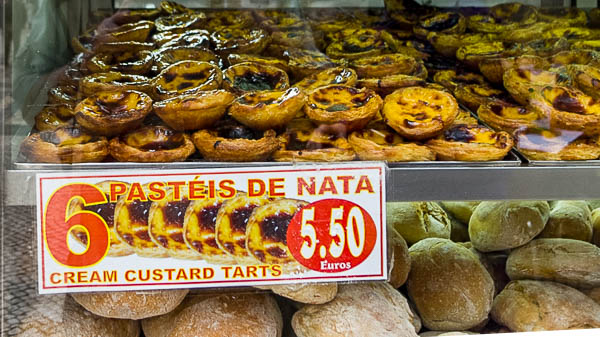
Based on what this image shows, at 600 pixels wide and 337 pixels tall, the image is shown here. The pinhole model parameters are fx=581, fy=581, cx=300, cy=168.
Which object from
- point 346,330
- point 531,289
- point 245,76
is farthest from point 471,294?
point 245,76

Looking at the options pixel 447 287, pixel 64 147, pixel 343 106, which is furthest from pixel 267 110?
pixel 447 287

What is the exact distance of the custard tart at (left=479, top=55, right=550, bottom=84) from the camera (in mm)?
1363

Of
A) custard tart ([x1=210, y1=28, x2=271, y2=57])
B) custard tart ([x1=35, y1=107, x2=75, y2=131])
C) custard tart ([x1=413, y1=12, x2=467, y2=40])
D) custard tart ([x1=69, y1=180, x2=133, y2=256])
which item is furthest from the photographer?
custard tart ([x1=413, y1=12, x2=467, y2=40])

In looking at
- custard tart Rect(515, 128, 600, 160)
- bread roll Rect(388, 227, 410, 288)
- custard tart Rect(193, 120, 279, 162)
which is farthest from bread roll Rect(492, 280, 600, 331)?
custard tart Rect(193, 120, 279, 162)

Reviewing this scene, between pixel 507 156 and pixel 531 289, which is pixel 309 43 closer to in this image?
pixel 507 156

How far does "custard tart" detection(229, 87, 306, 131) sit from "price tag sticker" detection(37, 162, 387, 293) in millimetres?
129

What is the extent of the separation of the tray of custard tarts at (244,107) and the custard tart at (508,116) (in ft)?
0.11

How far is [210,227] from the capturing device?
1.01 m

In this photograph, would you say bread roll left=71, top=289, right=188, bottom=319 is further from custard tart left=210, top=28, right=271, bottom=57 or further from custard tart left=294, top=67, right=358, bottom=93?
custard tart left=210, top=28, right=271, bottom=57

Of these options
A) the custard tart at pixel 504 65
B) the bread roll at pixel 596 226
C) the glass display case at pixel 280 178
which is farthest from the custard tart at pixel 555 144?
the bread roll at pixel 596 226

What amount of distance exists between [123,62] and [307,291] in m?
0.65

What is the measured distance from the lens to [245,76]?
4.04ft

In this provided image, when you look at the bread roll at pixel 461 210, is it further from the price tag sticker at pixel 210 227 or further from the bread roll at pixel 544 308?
the price tag sticker at pixel 210 227

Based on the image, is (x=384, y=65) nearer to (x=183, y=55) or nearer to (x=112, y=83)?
(x=183, y=55)
